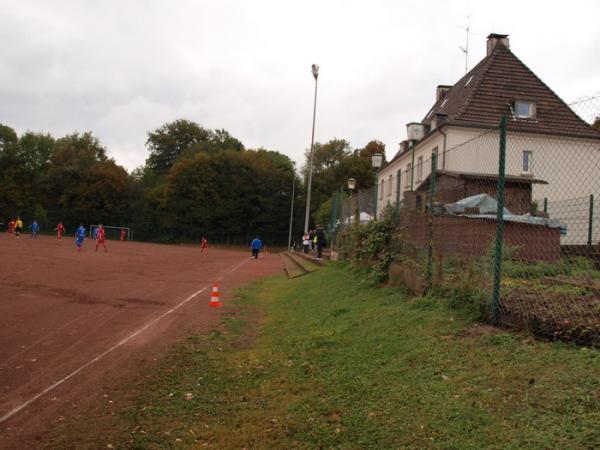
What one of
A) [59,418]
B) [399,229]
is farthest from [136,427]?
[399,229]

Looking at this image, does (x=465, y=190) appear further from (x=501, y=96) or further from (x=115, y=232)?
(x=115, y=232)

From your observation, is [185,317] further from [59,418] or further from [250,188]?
[250,188]

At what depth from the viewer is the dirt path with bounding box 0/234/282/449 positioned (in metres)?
5.55

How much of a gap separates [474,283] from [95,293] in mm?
10791

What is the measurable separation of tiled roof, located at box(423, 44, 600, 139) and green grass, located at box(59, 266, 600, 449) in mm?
22350

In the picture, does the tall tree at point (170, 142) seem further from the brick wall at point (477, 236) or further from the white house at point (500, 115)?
the brick wall at point (477, 236)

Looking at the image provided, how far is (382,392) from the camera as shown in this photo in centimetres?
504

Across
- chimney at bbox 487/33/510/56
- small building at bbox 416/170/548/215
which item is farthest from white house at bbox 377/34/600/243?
small building at bbox 416/170/548/215

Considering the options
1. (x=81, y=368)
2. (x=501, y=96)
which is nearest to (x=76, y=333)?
(x=81, y=368)

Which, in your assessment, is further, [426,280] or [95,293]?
[95,293]

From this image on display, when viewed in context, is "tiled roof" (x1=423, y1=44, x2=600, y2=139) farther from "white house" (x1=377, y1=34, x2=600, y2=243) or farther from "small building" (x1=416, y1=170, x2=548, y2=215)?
"small building" (x1=416, y1=170, x2=548, y2=215)

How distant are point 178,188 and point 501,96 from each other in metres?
44.6

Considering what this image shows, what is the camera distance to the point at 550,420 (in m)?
3.69

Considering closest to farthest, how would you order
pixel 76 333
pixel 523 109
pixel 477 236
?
pixel 477 236 < pixel 76 333 < pixel 523 109
